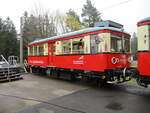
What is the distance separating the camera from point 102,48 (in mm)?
6316

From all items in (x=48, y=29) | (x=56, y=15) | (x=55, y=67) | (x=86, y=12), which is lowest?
(x=55, y=67)

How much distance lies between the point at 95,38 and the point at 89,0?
29.2m

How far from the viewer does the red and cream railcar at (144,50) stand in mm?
4664

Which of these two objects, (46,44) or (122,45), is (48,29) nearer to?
(46,44)

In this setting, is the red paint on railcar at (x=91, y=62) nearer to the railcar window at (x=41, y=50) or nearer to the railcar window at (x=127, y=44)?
the railcar window at (x=127, y=44)

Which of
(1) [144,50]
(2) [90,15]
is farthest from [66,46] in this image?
(2) [90,15]

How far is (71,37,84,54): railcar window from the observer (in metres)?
7.37

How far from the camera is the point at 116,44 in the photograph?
6973 mm

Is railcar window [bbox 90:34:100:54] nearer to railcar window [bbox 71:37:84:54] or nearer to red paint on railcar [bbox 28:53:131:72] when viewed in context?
red paint on railcar [bbox 28:53:131:72]

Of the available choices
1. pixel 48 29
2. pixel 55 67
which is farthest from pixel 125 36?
pixel 48 29

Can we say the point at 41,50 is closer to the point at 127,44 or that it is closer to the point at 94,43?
the point at 94,43

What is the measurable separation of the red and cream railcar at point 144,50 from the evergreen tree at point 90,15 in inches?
1046

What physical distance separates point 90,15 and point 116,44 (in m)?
26.0

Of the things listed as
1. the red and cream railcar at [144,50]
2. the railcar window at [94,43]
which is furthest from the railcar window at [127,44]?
the red and cream railcar at [144,50]
